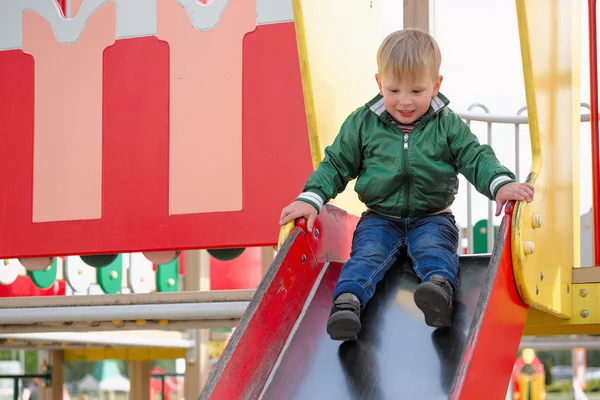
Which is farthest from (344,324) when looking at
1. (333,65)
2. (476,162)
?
(333,65)

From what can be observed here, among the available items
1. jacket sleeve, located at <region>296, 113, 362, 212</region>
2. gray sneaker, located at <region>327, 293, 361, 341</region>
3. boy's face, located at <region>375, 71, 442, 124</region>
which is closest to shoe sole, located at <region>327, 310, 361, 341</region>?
gray sneaker, located at <region>327, 293, 361, 341</region>

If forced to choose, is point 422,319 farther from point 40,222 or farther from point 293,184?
point 40,222

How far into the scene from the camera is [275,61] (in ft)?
12.1

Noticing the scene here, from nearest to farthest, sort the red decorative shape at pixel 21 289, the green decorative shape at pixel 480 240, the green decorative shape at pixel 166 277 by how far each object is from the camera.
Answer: the green decorative shape at pixel 480 240 → the red decorative shape at pixel 21 289 → the green decorative shape at pixel 166 277

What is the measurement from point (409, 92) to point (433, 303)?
1.97ft

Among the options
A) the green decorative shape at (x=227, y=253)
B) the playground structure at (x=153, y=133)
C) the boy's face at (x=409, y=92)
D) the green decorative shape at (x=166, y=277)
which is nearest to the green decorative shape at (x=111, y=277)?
the green decorative shape at (x=166, y=277)

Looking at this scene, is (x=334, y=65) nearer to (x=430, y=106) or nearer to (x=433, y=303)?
(x=430, y=106)

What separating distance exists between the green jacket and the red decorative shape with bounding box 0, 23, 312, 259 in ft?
3.66

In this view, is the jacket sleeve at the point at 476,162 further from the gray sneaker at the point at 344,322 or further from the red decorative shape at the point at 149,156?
the red decorative shape at the point at 149,156

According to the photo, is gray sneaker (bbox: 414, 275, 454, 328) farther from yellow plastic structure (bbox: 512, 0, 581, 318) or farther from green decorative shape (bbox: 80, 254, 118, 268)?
green decorative shape (bbox: 80, 254, 118, 268)

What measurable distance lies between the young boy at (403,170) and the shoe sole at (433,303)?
0.33 feet

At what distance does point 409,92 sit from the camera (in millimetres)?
2352

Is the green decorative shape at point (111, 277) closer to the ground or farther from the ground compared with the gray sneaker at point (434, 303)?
closer to the ground

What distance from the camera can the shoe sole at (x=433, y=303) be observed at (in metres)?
2.04
